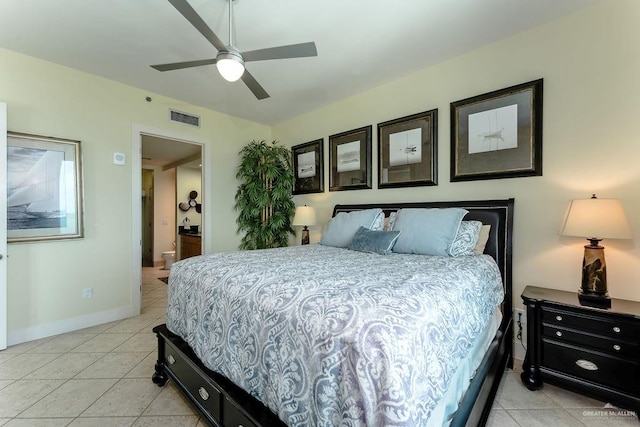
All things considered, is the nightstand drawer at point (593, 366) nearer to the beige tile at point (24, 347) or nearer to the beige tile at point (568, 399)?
the beige tile at point (568, 399)

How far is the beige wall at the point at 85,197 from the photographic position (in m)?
2.66

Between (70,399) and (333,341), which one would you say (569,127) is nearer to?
(333,341)

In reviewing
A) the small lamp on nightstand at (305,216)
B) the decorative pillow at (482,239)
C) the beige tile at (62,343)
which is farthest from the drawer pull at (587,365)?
the beige tile at (62,343)

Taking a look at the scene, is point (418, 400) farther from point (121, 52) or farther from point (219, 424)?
point (121, 52)

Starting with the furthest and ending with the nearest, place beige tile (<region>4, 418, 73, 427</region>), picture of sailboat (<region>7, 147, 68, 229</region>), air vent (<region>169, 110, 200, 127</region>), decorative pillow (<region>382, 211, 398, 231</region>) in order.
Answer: air vent (<region>169, 110, 200, 127</region>) → decorative pillow (<region>382, 211, 398, 231</region>) → picture of sailboat (<region>7, 147, 68, 229</region>) → beige tile (<region>4, 418, 73, 427</region>)

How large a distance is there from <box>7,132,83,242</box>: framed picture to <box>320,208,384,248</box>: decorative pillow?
2.73 meters

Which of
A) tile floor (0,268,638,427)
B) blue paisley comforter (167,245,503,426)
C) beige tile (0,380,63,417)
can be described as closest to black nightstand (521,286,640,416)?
tile floor (0,268,638,427)

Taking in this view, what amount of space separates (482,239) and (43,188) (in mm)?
4209

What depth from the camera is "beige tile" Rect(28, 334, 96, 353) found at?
8.18 ft

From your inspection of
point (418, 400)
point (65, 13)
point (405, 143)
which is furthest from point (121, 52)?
point (418, 400)

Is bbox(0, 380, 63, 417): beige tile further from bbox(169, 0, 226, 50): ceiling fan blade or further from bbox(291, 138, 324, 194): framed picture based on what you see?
bbox(291, 138, 324, 194): framed picture

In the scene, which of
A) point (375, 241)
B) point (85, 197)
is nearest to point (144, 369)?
point (85, 197)

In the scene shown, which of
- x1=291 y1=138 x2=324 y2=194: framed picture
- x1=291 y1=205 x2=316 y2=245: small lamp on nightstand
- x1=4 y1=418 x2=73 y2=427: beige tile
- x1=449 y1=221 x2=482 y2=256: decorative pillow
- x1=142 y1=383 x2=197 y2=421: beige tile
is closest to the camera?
x1=4 y1=418 x2=73 y2=427: beige tile

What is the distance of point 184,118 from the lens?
12.5ft
